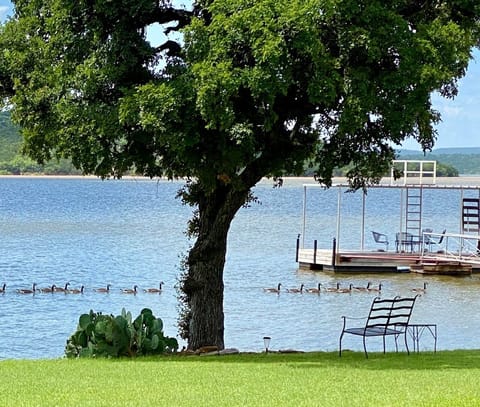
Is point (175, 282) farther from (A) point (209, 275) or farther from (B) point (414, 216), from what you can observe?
(B) point (414, 216)

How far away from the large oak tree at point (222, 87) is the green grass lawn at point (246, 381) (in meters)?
2.97

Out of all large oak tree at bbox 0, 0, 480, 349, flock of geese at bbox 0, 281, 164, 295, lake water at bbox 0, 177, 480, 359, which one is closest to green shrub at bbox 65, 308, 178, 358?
large oak tree at bbox 0, 0, 480, 349

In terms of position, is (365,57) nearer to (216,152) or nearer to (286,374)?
(216,152)

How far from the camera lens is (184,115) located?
13172mm

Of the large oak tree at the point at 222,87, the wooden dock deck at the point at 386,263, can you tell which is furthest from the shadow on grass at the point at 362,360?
the wooden dock deck at the point at 386,263

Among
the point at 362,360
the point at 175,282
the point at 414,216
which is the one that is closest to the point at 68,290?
the point at 175,282

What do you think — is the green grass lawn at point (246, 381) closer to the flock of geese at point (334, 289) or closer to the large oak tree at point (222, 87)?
the large oak tree at point (222, 87)

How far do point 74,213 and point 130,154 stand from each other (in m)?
70.0

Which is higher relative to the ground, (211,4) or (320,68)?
(211,4)

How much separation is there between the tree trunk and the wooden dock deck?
21033 mm

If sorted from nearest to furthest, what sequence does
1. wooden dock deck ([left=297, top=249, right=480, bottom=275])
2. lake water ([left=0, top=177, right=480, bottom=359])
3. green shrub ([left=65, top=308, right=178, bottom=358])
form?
green shrub ([left=65, top=308, right=178, bottom=358]), lake water ([left=0, top=177, right=480, bottom=359]), wooden dock deck ([left=297, top=249, right=480, bottom=275])

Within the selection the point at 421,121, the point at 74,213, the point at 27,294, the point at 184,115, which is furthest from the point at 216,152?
the point at 74,213

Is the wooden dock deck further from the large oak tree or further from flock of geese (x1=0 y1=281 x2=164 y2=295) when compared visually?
the large oak tree

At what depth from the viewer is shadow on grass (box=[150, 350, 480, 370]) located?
12844 millimetres
